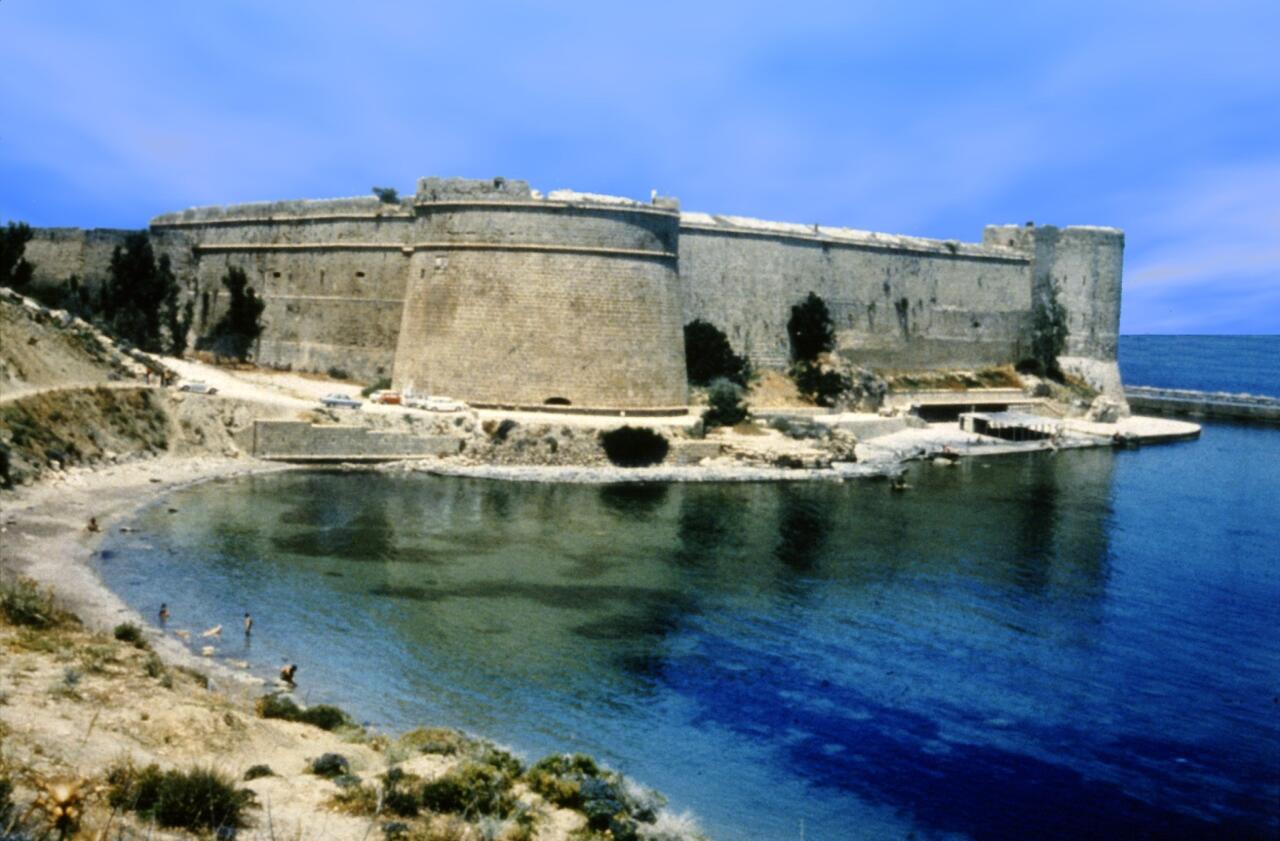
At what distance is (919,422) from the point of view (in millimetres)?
39156

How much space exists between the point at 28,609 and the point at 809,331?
28.8 metres

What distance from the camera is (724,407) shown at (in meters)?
31.5

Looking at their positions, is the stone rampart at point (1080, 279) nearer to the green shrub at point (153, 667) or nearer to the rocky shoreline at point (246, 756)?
the rocky shoreline at point (246, 756)

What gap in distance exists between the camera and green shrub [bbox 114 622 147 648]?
1258 centimetres

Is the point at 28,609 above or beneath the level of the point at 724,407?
beneath

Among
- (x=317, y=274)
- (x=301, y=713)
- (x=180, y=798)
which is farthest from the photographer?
(x=317, y=274)

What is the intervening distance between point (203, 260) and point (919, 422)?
2429 cm

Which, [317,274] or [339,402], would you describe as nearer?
[339,402]

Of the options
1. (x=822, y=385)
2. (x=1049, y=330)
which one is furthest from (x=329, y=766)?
(x=1049, y=330)

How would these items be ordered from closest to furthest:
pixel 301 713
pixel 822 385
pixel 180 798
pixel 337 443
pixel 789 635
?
pixel 180 798 < pixel 301 713 < pixel 789 635 < pixel 337 443 < pixel 822 385

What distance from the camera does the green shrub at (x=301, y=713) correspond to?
10.9 metres

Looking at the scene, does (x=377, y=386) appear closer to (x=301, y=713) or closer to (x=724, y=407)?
(x=724, y=407)

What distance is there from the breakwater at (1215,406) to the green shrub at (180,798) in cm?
5381

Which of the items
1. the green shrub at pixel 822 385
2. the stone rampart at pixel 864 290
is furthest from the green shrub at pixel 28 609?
the green shrub at pixel 822 385
